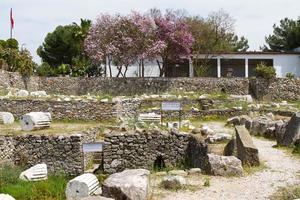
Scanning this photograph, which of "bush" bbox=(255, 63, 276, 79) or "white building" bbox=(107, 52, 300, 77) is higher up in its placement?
"white building" bbox=(107, 52, 300, 77)

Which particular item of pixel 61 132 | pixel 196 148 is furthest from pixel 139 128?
pixel 61 132

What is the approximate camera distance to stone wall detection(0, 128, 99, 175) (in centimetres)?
1536

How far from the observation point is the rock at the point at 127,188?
28.5ft

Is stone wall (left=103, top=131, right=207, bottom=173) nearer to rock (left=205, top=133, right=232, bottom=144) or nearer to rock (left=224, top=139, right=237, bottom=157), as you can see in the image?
rock (left=224, top=139, right=237, bottom=157)

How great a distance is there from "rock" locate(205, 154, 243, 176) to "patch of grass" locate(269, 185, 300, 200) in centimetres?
124

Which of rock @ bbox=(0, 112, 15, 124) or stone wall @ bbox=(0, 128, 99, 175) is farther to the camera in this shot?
rock @ bbox=(0, 112, 15, 124)

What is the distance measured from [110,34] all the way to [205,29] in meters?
13.9

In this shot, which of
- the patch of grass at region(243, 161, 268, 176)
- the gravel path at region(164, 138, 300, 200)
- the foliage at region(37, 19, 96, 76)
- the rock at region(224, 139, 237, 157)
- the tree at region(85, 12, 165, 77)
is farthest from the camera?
the foliage at region(37, 19, 96, 76)

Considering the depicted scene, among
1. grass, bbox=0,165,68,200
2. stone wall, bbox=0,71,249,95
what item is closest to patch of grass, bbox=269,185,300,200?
grass, bbox=0,165,68,200

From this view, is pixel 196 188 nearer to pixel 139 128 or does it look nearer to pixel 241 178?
pixel 241 178

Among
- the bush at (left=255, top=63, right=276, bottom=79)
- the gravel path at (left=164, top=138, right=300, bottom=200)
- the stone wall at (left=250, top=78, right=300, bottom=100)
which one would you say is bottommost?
the gravel path at (left=164, top=138, right=300, bottom=200)

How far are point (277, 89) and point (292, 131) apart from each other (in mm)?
18677

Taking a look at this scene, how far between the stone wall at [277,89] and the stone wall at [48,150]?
1938cm

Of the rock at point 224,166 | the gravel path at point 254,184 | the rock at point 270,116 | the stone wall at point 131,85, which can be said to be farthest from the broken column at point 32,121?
the stone wall at point 131,85
